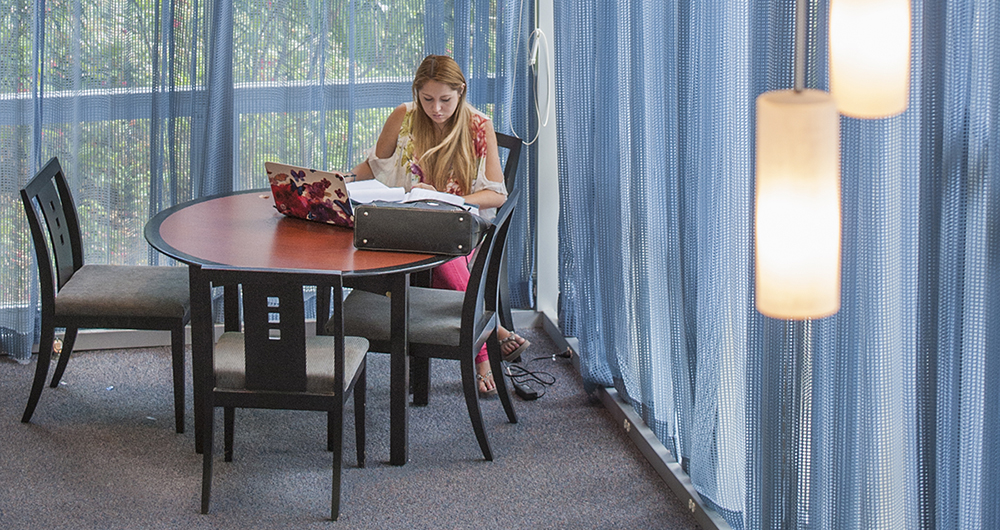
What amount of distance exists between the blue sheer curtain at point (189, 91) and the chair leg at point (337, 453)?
4.99ft

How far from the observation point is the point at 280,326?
253 centimetres

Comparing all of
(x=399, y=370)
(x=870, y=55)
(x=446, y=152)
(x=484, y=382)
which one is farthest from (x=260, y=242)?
(x=870, y=55)

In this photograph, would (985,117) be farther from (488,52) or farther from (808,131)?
(488,52)

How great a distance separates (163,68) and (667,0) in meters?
2.05

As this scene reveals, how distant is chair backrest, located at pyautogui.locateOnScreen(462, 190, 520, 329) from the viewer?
287cm

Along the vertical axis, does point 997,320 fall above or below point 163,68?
below

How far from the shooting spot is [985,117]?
1428 mm

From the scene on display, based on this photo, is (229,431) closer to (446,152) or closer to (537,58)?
(446,152)

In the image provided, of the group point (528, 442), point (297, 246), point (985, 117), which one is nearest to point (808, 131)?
point (985, 117)

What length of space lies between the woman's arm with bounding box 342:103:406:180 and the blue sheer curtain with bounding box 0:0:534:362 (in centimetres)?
30

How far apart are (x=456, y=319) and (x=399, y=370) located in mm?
229

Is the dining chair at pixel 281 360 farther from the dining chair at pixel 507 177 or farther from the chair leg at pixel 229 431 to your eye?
the dining chair at pixel 507 177

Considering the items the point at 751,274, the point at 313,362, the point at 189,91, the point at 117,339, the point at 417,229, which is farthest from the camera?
the point at 117,339

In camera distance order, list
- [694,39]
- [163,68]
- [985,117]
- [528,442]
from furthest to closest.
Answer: [163,68], [528,442], [694,39], [985,117]
